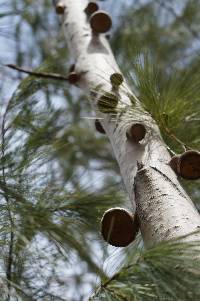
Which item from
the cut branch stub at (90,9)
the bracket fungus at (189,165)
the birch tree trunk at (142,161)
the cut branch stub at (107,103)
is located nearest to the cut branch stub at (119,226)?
the birch tree trunk at (142,161)

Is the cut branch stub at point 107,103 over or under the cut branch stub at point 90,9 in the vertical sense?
under

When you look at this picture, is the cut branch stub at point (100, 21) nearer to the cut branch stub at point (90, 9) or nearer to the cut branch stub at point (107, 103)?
the cut branch stub at point (90, 9)

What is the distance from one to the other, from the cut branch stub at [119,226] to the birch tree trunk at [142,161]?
1.0 inches

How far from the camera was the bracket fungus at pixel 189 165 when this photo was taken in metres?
1.05

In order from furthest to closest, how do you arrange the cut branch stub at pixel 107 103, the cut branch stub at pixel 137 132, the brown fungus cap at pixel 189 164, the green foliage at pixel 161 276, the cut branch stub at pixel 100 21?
the cut branch stub at pixel 100 21, the cut branch stub at pixel 107 103, the cut branch stub at pixel 137 132, the brown fungus cap at pixel 189 164, the green foliage at pixel 161 276

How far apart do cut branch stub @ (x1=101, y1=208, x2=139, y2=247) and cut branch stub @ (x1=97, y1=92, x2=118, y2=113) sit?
0.35 m

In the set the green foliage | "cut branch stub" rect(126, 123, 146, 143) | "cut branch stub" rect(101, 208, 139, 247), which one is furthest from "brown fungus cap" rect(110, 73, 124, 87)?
the green foliage

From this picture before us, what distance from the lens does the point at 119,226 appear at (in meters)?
1.01

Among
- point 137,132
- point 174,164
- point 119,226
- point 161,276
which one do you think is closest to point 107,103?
point 137,132

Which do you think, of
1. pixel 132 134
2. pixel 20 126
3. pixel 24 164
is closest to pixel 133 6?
pixel 20 126

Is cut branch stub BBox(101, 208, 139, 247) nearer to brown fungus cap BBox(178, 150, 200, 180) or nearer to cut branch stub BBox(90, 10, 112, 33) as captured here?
brown fungus cap BBox(178, 150, 200, 180)

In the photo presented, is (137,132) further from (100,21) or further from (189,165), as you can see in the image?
(100,21)

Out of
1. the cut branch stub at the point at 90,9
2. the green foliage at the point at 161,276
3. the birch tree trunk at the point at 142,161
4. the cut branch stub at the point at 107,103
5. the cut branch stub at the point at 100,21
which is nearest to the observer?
the green foliage at the point at 161,276

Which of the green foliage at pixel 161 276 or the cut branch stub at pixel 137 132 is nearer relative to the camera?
the green foliage at pixel 161 276
